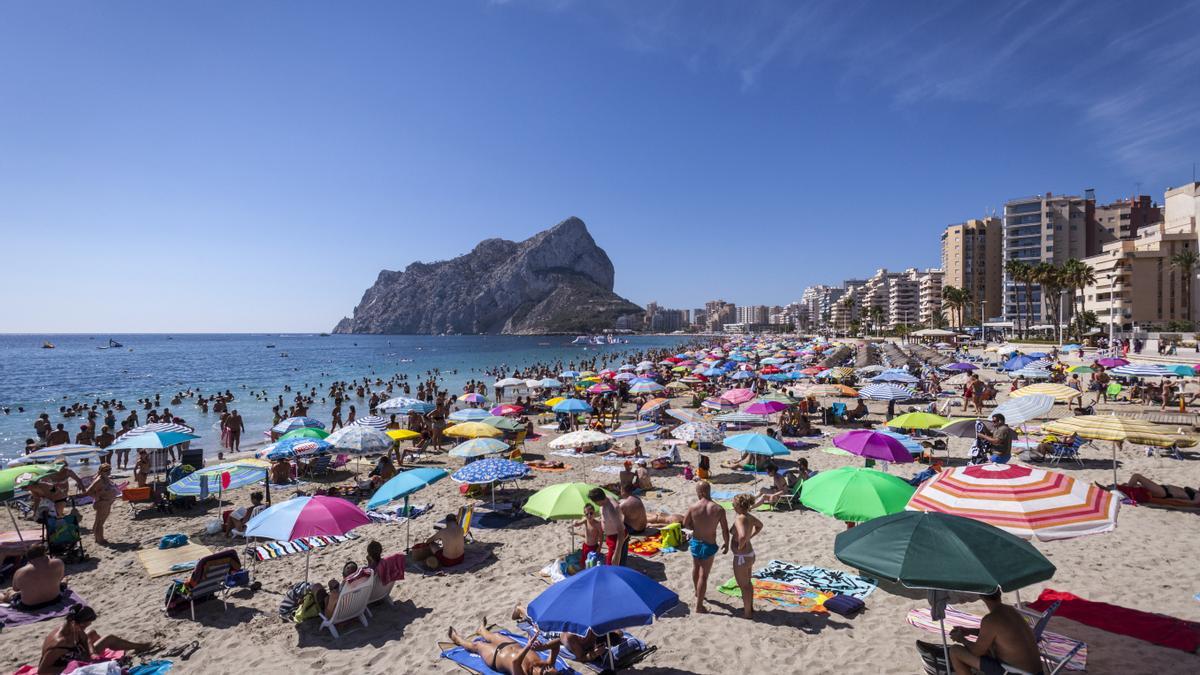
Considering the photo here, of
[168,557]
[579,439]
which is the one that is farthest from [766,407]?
[168,557]

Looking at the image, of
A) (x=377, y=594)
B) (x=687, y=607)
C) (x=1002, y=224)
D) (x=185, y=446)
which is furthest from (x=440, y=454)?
(x=1002, y=224)

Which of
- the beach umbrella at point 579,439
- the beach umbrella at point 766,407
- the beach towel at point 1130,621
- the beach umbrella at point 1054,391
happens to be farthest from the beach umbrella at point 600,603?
the beach umbrella at point 1054,391

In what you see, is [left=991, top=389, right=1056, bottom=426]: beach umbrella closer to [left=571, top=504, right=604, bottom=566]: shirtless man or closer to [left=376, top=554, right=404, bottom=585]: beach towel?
[left=571, top=504, right=604, bottom=566]: shirtless man

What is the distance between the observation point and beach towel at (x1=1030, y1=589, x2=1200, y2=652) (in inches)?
216

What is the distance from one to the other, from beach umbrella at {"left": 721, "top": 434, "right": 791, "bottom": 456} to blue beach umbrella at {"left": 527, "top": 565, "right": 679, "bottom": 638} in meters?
6.93

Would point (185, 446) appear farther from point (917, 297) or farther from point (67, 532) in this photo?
point (917, 297)

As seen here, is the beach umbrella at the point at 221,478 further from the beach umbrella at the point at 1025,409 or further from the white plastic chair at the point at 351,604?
the beach umbrella at the point at 1025,409

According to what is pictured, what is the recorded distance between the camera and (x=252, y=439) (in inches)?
1020

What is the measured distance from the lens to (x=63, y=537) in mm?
9398

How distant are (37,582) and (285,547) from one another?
10.0ft

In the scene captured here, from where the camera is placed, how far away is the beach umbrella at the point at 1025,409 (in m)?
12.4

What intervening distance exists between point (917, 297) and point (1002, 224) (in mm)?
42562

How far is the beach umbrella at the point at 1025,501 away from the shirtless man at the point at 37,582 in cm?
1030

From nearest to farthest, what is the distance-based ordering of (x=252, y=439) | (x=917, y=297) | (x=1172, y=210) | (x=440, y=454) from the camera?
(x=440, y=454), (x=252, y=439), (x=1172, y=210), (x=917, y=297)
